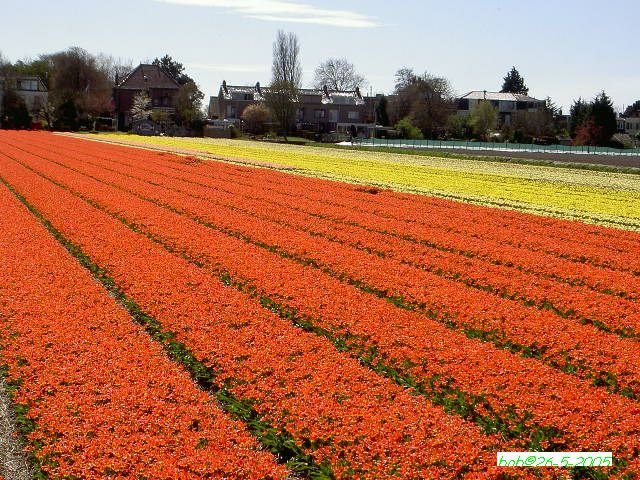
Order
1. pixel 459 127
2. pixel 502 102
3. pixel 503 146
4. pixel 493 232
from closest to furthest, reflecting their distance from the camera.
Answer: pixel 493 232
pixel 503 146
pixel 459 127
pixel 502 102

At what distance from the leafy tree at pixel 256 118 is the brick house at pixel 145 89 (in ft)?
45.7

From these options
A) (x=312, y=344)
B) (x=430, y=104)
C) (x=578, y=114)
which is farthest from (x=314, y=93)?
(x=312, y=344)

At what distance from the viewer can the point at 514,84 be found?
18750cm

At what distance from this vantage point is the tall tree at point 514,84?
187500 mm

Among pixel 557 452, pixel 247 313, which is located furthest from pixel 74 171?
pixel 557 452

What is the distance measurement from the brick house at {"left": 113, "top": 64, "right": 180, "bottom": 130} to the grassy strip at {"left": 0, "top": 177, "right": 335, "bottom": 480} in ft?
385

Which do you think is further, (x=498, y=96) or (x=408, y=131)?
(x=498, y=96)

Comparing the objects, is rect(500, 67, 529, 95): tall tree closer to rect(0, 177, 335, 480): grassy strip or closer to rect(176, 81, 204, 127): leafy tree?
rect(176, 81, 204, 127): leafy tree

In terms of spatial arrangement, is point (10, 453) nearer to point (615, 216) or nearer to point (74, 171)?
point (615, 216)

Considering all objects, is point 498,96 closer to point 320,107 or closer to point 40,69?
point 320,107

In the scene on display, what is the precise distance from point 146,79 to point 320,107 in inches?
1304

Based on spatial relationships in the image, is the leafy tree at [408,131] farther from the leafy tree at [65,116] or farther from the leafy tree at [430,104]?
the leafy tree at [65,116]

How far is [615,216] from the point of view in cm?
2792

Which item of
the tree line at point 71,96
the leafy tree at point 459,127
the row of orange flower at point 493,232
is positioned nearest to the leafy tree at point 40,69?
the tree line at point 71,96
